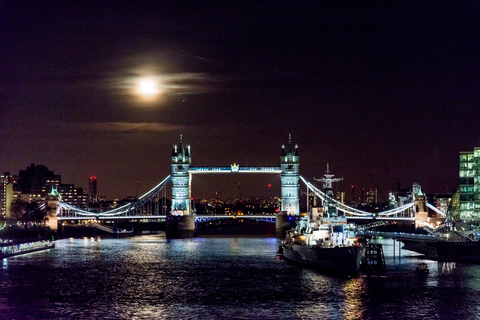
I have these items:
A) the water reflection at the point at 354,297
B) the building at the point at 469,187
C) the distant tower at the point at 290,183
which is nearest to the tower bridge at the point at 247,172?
the distant tower at the point at 290,183

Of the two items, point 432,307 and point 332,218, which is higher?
point 332,218

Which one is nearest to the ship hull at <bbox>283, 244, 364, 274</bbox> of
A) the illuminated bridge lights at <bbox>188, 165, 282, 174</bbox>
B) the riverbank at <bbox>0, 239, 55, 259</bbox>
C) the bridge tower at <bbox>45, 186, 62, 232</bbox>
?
→ the riverbank at <bbox>0, 239, 55, 259</bbox>

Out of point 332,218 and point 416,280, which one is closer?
point 416,280

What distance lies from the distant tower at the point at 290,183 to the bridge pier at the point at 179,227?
20030mm

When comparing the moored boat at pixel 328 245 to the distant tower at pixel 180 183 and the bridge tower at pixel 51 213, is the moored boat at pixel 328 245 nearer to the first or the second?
the distant tower at pixel 180 183

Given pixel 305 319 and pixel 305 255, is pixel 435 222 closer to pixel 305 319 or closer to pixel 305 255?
pixel 305 255

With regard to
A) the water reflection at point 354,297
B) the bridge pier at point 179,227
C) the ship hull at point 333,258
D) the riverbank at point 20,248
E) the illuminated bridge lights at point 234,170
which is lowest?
the water reflection at point 354,297

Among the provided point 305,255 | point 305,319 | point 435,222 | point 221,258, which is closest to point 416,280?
point 305,255

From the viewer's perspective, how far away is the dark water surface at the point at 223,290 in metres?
55.1

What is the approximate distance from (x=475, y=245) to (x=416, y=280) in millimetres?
23608

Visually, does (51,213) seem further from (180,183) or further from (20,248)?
(20,248)

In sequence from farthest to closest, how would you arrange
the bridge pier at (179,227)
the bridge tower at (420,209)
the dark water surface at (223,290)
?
the bridge tower at (420,209)
the bridge pier at (179,227)
the dark water surface at (223,290)

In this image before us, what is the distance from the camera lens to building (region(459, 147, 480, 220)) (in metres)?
118

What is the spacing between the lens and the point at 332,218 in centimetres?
8219
